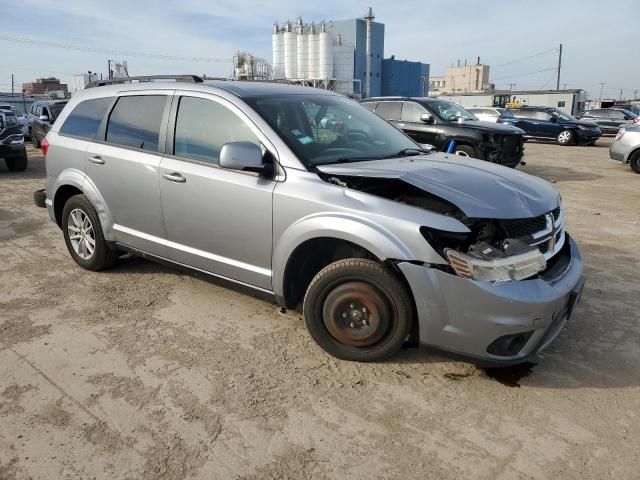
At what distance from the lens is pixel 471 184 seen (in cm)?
318

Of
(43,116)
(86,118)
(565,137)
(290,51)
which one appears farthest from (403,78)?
(86,118)

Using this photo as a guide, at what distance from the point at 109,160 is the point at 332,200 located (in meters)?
2.33

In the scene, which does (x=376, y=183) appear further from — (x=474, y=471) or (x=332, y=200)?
(x=474, y=471)

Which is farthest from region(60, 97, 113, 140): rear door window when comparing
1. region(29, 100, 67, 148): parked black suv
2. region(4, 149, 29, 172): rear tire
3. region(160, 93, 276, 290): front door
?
region(29, 100, 67, 148): parked black suv

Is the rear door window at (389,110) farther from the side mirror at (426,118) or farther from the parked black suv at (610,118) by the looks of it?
the parked black suv at (610,118)

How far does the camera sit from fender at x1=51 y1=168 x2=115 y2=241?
4496 millimetres

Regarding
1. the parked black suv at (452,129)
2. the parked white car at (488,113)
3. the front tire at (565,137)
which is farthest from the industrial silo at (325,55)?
the parked black suv at (452,129)

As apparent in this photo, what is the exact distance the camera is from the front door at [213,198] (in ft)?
11.3

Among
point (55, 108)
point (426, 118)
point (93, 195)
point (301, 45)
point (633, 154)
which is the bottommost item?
point (93, 195)

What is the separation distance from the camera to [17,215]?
7488mm

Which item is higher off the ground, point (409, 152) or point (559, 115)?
point (559, 115)

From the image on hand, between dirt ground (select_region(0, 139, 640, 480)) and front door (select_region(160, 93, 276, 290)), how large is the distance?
0.50 m

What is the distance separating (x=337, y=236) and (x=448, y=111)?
900 centimetres

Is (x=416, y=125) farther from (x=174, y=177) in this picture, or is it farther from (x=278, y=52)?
(x=278, y=52)
